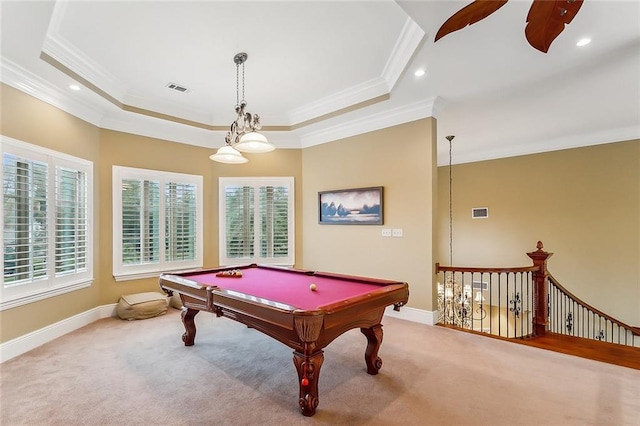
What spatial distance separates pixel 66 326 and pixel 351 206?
13.8 ft

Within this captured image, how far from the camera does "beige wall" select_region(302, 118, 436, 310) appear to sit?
4.17 m

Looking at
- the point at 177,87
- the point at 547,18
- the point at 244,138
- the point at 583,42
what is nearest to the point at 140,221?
the point at 177,87

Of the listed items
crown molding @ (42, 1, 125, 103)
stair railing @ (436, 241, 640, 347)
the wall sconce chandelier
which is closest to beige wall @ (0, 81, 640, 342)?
stair railing @ (436, 241, 640, 347)

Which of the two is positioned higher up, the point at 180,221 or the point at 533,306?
the point at 180,221

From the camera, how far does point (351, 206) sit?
492cm

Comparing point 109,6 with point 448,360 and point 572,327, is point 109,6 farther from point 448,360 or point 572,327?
point 572,327

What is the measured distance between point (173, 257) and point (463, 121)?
17.8 ft

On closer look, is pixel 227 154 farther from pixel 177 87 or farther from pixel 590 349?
pixel 590 349

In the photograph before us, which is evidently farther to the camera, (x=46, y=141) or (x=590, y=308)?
(x=590, y=308)

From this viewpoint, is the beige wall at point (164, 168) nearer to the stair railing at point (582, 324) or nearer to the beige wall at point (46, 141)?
the beige wall at point (46, 141)

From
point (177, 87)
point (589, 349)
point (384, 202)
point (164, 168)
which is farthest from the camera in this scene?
point (164, 168)

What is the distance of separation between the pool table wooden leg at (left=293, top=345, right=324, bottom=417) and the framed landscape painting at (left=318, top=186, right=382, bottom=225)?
2.86m

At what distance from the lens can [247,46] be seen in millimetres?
3166

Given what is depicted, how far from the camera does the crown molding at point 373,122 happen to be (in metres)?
4.12
